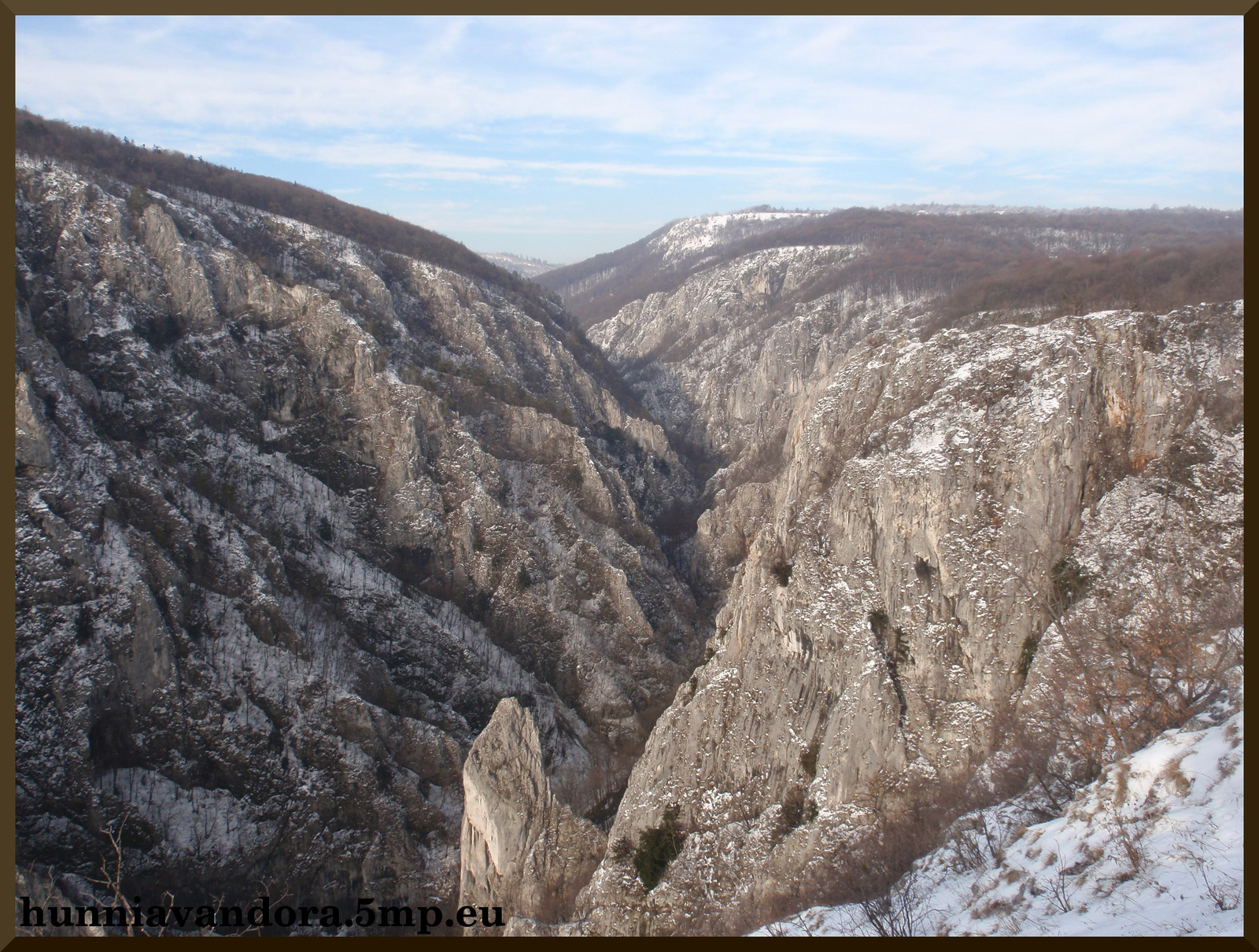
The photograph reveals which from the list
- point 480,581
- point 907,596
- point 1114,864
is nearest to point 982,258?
point 907,596

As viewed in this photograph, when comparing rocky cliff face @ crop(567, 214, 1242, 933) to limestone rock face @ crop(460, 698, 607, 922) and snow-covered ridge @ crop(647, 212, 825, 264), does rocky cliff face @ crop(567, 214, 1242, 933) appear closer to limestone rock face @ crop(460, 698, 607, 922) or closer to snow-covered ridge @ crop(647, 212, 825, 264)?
limestone rock face @ crop(460, 698, 607, 922)

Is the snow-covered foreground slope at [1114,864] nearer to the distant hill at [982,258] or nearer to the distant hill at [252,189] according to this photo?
the distant hill at [982,258]

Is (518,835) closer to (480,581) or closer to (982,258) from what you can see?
(480,581)

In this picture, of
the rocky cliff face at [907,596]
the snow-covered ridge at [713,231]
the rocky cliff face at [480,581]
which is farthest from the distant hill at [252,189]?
the snow-covered ridge at [713,231]

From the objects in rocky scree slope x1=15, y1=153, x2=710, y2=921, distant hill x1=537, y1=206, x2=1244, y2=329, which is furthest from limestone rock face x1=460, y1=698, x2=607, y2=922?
distant hill x1=537, y1=206, x2=1244, y2=329

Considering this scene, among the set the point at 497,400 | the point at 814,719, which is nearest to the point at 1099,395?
the point at 814,719

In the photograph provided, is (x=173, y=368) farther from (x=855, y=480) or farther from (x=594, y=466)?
(x=855, y=480)
